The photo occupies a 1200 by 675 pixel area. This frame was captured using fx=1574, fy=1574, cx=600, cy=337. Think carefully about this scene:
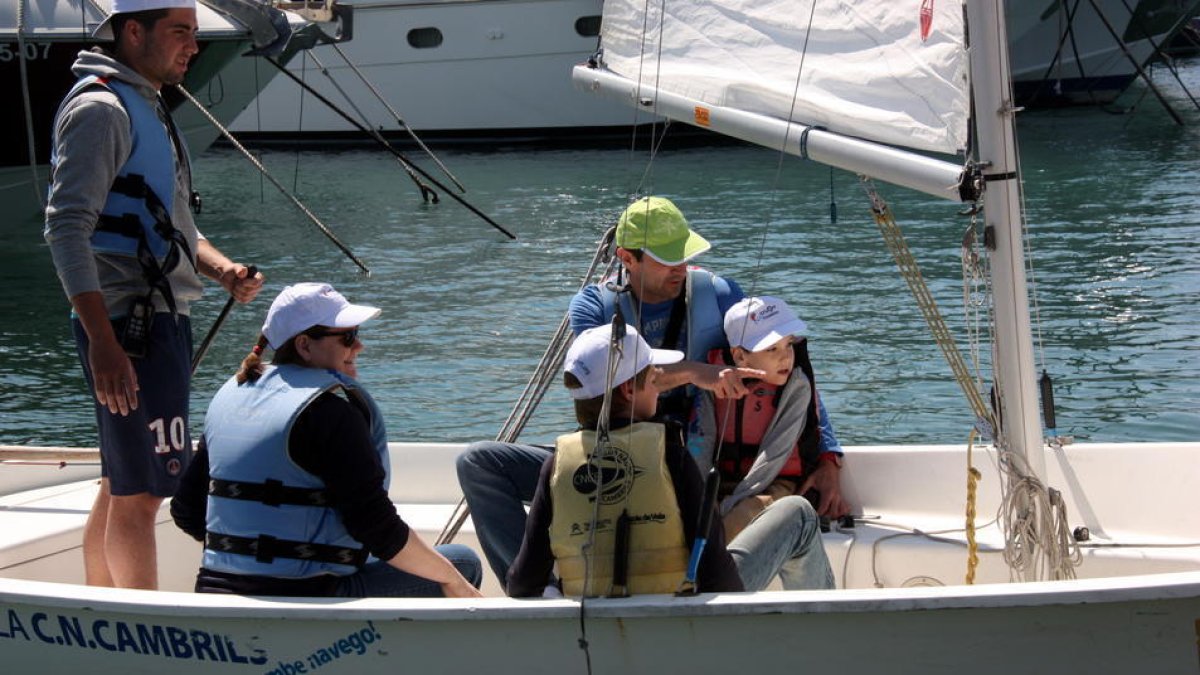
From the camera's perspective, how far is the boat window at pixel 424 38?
20.6 meters

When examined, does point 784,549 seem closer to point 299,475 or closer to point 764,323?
point 764,323

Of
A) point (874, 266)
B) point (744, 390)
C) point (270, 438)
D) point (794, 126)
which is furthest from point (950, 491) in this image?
point (874, 266)

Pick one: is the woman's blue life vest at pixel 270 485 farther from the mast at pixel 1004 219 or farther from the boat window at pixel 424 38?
the boat window at pixel 424 38

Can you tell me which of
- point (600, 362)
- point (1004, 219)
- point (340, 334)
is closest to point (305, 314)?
point (340, 334)

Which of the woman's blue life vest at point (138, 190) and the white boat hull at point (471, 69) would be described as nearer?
the woman's blue life vest at point (138, 190)

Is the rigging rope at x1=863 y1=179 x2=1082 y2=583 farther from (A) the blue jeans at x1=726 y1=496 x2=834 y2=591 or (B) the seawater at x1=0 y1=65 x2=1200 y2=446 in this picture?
(B) the seawater at x1=0 y1=65 x2=1200 y2=446

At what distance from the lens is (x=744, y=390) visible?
384 cm

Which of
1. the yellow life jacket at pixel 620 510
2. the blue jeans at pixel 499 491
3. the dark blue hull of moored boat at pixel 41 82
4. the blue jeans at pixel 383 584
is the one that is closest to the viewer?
the yellow life jacket at pixel 620 510

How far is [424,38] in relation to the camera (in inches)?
816

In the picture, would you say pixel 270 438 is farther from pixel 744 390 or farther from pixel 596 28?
pixel 596 28

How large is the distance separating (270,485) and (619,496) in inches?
28.1

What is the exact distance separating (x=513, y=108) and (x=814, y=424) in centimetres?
1674

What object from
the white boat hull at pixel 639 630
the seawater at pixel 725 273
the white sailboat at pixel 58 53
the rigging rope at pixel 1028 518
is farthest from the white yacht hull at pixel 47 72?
the rigging rope at pixel 1028 518

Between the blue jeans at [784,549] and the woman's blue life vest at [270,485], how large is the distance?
82cm
